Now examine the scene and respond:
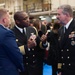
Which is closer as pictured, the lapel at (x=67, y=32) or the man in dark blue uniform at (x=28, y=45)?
the lapel at (x=67, y=32)

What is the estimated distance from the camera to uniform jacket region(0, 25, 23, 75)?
368cm

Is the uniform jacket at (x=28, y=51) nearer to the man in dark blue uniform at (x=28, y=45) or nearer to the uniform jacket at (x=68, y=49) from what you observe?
the man in dark blue uniform at (x=28, y=45)

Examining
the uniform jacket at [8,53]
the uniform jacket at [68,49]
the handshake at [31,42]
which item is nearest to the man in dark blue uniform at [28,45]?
the handshake at [31,42]

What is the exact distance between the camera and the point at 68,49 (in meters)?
4.39

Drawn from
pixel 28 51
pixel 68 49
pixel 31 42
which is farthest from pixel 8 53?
pixel 68 49

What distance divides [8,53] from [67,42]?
1.11 m

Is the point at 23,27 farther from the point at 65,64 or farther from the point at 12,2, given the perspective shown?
the point at 12,2

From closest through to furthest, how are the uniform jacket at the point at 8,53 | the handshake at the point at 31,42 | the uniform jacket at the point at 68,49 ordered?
the uniform jacket at the point at 8,53, the uniform jacket at the point at 68,49, the handshake at the point at 31,42

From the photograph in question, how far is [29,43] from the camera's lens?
452 centimetres

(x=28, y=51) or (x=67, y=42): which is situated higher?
(x=67, y=42)

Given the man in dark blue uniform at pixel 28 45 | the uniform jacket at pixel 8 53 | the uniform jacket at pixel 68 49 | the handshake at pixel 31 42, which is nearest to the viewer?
the uniform jacket at pixel 8 53

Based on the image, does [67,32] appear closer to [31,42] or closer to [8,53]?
[31,42]

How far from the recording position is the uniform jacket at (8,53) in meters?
3.68

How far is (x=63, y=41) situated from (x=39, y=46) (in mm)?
551
